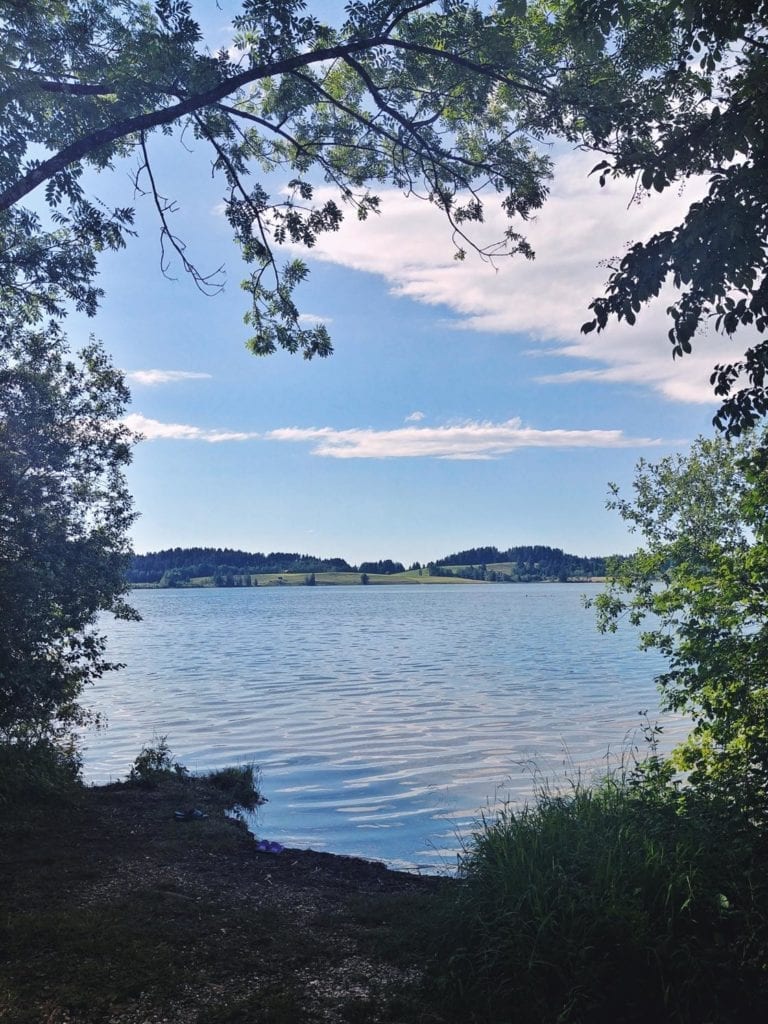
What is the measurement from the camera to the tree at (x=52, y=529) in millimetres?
10992

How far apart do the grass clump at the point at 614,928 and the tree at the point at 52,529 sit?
7.46 m

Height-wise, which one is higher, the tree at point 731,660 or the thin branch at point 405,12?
the thin branch at point 405,12

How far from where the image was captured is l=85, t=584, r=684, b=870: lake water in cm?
1382

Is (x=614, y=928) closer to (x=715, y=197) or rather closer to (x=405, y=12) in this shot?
(x=715, y=197)

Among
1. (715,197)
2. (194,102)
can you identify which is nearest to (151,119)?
(194,102)

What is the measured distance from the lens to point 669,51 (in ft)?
26.4

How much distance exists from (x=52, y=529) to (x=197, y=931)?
7313 millimetres

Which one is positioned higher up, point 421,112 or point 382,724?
point 421,112

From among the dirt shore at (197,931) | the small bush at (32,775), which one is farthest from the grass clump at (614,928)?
the small bush at (32,775)

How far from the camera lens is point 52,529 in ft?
38.7

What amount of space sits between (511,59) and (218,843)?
1016cm

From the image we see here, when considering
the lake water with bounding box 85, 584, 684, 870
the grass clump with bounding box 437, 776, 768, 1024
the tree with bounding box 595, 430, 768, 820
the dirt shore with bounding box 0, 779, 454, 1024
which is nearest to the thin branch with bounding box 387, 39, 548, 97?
the tree with bounding box 595, 430, 768, 820

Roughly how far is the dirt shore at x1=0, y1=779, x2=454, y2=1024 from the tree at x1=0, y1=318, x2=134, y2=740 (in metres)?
2.49

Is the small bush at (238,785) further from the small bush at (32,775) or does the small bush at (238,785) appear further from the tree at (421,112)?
the tree at (421,112)
